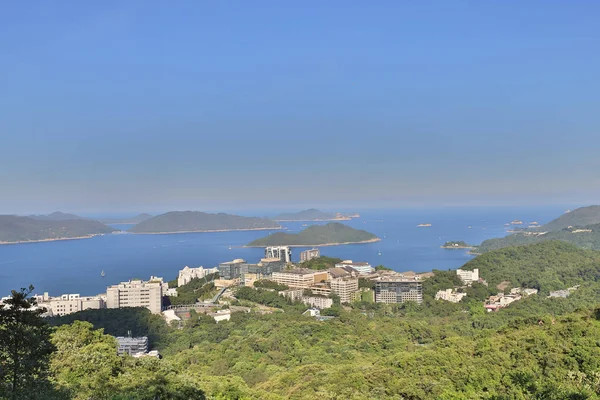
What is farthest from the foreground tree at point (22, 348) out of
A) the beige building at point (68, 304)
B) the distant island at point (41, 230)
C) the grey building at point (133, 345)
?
the distant island at point (41, 230)

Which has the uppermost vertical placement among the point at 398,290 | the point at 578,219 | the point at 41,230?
the point at 41,230

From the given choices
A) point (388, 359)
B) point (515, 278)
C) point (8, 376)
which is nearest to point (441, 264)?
point (515, 278)

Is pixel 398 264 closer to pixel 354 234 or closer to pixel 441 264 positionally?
pixel 441 264

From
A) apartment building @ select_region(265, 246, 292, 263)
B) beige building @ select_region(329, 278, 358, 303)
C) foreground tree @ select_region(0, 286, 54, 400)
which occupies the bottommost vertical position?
beige building @ select_region(329, 278, 358, 303)

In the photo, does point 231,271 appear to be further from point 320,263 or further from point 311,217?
point 311,217

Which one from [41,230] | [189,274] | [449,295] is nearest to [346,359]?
[449,295]

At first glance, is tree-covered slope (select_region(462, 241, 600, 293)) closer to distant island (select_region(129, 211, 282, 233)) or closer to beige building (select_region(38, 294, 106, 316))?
beige building (select_region(38, 294, 106, 316))

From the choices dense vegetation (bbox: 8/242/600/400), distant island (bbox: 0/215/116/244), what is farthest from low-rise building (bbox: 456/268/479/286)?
distant island (bbox: 0/215/116/244)
